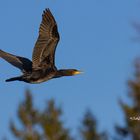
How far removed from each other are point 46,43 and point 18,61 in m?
0.69

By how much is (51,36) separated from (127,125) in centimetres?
3234

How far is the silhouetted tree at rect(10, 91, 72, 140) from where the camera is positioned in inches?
2035

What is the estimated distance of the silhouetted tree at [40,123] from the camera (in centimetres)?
5169

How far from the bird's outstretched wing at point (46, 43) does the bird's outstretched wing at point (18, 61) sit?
0.20m

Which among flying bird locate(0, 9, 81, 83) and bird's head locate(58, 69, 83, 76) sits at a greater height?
flying bird locate(0, 9, 81, 83)

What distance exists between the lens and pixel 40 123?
52.8 metres

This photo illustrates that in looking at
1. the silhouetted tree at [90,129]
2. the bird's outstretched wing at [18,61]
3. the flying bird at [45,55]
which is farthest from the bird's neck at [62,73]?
the silhouetted tree at [90,129]

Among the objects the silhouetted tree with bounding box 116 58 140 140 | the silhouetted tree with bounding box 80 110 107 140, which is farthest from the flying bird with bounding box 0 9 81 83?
the silhouetted tree with bounding box 80 110 107 140

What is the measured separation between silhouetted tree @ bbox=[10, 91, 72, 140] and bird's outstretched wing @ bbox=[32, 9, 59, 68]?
31710 mm

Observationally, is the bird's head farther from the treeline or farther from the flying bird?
the treeline

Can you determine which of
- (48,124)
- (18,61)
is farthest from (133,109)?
(18,61)

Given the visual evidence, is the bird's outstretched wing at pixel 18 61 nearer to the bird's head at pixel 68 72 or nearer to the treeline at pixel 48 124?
the bird's head at pixel 68 72

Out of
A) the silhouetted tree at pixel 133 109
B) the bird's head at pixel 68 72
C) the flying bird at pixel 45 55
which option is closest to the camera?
the flying bird at pixel 45 55

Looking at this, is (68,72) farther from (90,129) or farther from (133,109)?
(90,129)
